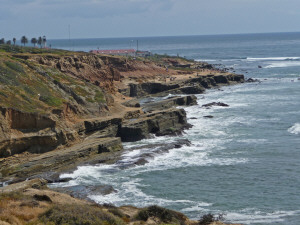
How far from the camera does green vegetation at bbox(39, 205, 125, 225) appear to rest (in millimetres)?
18797

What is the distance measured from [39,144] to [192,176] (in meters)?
13.2

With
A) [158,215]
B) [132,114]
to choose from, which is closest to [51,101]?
[132,114]

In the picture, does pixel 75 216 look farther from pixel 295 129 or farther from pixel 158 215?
pixel 295 129

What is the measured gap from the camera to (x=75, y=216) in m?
19.0

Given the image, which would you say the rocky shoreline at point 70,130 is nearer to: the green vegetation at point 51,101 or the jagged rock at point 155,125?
the jagged rock at point 155,125

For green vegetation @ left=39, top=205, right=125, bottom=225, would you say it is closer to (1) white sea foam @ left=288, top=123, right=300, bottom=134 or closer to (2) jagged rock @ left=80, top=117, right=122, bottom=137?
(2) jagged rock @ left=80, top=117, right=122, bottom=137

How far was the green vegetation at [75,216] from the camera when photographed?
1880cm

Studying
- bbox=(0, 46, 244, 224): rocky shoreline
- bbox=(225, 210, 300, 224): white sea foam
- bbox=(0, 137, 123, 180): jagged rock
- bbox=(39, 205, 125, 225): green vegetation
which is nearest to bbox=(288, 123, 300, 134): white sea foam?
bbox=(0, 46, 244, 224): rocky shoreline

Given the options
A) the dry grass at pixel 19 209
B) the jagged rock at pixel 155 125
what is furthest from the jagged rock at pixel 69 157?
the dry grass at pixel 19 209

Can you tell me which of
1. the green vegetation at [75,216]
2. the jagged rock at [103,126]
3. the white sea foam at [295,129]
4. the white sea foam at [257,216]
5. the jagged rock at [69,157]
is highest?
the green vegetation at [75,216]

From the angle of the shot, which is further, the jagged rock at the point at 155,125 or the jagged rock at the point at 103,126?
the jagged rock at the point at 155,125

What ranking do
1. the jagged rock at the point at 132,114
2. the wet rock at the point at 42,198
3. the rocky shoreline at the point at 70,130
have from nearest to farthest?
the wet rock at the point at 42,198 → the rocky shoreline at the point at 70,130 → the jagged rock at the point at 132,114

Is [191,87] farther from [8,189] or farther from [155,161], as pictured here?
[8,189]

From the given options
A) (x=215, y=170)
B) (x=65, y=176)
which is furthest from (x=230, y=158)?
(x=65, y=176)
